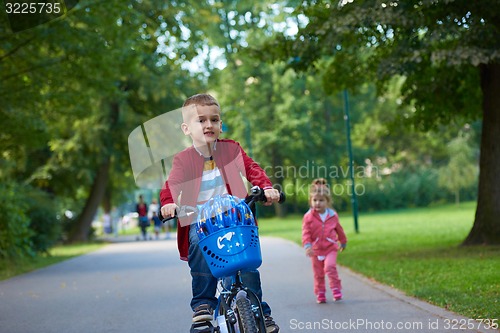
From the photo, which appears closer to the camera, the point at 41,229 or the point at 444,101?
the point at 444,101

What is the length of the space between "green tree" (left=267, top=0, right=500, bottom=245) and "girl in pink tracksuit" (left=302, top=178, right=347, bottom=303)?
4.07m

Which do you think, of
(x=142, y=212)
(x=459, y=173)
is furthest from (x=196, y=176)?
(x=459, y=173)

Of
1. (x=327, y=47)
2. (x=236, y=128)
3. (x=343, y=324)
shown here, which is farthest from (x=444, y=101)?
(x=236, y=128)

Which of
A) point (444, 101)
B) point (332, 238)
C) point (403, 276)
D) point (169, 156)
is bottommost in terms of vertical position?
point (403, 276)

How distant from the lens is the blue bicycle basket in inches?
196

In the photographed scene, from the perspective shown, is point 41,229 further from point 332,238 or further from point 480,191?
point 332,238

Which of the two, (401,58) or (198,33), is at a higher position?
(198,33)

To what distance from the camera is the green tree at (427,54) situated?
14023 mm

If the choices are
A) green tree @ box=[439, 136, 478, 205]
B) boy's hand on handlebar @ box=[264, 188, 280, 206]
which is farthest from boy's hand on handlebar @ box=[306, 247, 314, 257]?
green tree @ box=[439, 136, 478, 205]

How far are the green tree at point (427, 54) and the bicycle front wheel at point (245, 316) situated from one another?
8942 mm

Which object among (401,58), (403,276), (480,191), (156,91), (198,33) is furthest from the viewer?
(156,91)

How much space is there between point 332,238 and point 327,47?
21.1 feet

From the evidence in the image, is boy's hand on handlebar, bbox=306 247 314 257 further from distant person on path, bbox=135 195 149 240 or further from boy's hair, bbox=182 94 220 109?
distant person on path, bbox=135 195 149 240

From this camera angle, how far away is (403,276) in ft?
41.2
